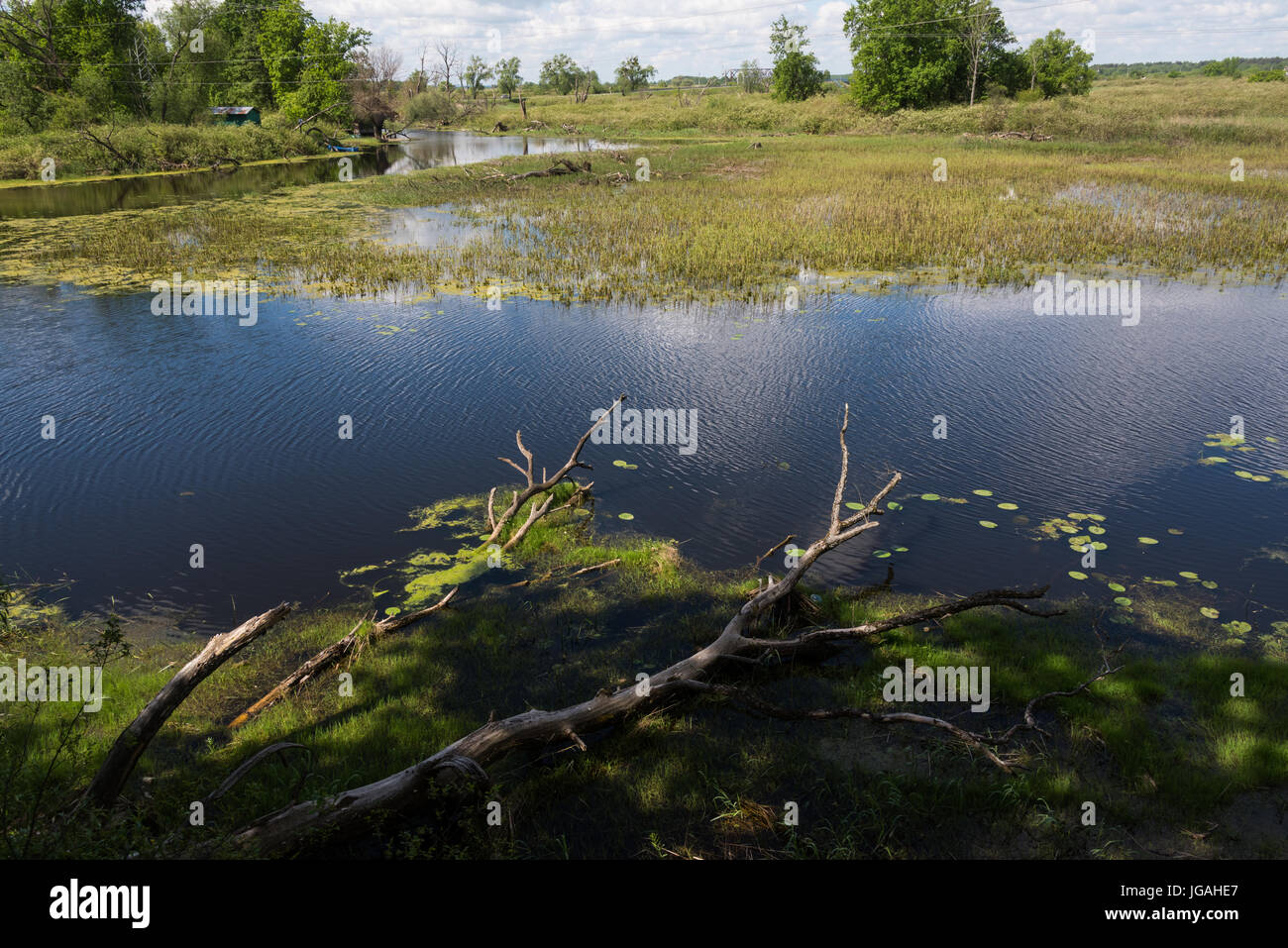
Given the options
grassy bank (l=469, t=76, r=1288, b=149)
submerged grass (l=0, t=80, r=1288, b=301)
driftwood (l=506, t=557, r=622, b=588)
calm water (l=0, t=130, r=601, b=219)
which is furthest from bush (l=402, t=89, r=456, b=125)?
driftwood (l=506, t=557, r=622, b=588)

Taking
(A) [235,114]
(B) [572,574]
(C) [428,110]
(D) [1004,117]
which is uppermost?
(C) [428,110]

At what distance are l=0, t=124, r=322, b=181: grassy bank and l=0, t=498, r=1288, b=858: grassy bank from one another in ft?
160

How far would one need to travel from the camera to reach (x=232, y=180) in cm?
4172

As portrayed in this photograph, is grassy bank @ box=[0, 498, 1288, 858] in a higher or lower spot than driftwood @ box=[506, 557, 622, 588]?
lower

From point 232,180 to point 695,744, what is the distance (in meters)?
47.1

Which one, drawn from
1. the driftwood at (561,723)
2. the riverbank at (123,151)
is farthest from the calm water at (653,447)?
the riverbank at (123,151)

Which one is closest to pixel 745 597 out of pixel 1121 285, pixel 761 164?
pixel 1121 285

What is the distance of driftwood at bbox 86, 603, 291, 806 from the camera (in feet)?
15.4

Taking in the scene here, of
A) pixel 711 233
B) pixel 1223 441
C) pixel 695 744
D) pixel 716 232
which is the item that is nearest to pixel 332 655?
pixel 695 744

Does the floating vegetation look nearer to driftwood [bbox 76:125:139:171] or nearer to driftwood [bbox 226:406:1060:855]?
driftwood [bbox 226:406:1060:855]

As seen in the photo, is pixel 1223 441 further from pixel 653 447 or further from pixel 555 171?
pixel 555 171

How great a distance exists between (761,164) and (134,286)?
33207 millimetres

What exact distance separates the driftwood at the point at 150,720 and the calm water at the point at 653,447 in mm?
2845
